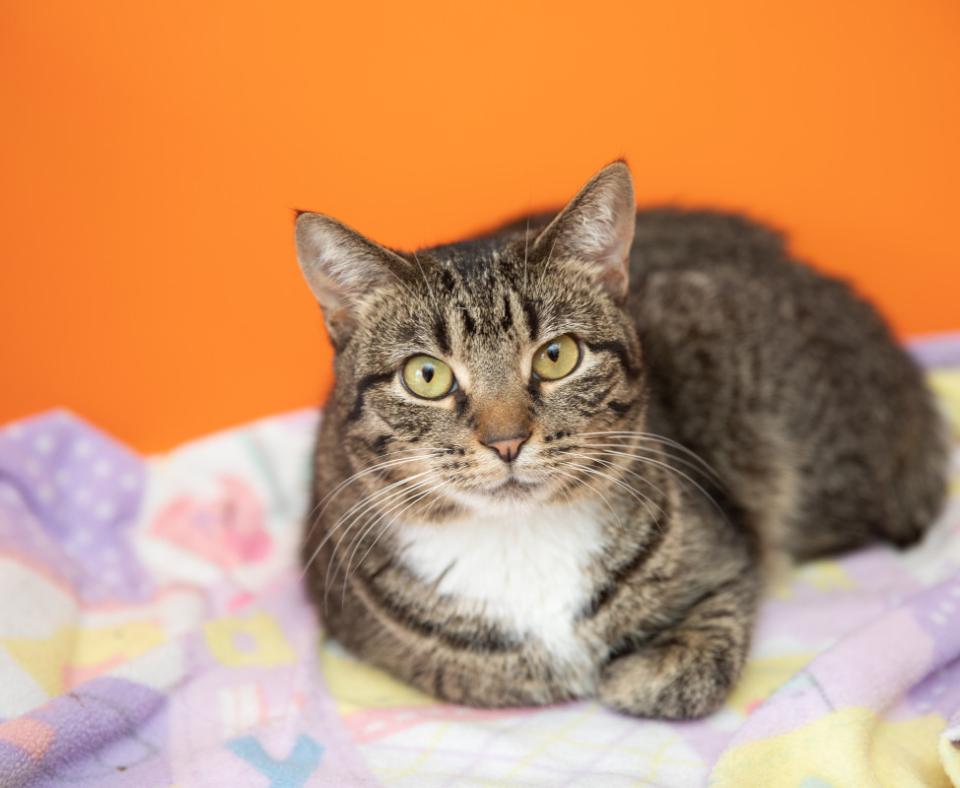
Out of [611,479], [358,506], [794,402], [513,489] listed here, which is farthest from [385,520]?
[794,402]

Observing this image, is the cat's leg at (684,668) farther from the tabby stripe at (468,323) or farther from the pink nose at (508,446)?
the tabby stripe at (468,323)

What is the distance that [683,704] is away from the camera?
220 centimetres

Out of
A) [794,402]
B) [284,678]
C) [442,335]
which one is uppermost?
[442,335]

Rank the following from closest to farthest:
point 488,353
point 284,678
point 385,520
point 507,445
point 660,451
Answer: point 507,445 < point 488,353 < point 385,520 < point 660,451 < point 284,678

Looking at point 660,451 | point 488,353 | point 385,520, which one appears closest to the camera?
point 488,353

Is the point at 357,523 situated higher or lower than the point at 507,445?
lower

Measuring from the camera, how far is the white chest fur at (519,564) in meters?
2.17

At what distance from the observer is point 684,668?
221cm

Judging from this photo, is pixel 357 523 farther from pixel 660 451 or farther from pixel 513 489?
pixel 660 451

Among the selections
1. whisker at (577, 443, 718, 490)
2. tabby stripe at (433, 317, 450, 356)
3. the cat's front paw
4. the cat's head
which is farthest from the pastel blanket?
tabby stripe at (433, 317, 450, 356)

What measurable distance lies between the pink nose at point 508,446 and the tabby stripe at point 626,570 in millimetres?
485

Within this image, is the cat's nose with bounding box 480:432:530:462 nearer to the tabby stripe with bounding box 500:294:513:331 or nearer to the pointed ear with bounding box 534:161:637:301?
the tabby stripe with bounding box 500:294:513:331

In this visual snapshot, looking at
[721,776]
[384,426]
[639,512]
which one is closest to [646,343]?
[639,512]

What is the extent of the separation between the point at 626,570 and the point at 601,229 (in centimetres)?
74
